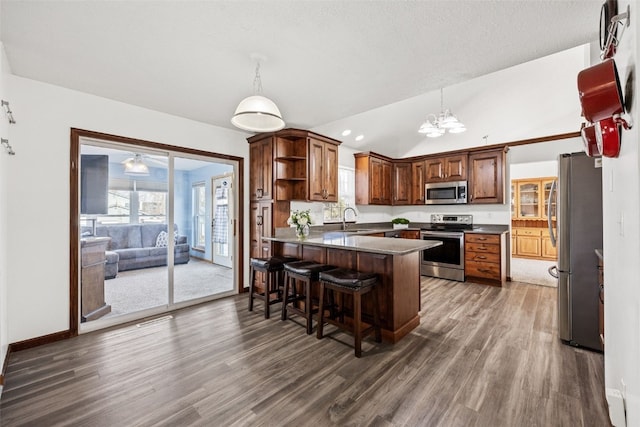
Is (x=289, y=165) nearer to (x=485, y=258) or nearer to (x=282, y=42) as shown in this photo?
(x=282, y=42)

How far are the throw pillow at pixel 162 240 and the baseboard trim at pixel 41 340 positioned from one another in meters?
1.31

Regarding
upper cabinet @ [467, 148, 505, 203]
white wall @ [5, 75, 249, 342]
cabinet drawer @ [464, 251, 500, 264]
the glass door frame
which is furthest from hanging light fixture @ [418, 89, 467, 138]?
white wall @ [5, 75, 249, 342]

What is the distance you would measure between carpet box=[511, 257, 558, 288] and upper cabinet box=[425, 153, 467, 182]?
7.03ft

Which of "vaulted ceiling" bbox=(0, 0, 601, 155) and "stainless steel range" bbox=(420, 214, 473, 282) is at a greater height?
"vaulted ceiling" bbox=(0, 0, 601, 155)

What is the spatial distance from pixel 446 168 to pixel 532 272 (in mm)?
2715

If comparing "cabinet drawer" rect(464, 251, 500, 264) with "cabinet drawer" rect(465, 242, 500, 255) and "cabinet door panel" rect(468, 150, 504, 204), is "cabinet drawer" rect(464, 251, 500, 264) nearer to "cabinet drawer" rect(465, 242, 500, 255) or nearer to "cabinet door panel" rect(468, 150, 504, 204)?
"cabinet drawer" rect(465, 242, 500, 255)

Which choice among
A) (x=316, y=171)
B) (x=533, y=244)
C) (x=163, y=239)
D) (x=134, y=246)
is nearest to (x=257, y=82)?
(x=316, y=171)

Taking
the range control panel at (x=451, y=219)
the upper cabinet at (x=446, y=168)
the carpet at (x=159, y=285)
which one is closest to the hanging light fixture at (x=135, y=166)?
the carpet at (x=159, y=285)

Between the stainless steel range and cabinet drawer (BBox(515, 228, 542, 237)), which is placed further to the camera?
cabinet drawer (BBox(515, 228, 542, 237))

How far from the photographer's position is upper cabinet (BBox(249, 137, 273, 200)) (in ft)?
13.1

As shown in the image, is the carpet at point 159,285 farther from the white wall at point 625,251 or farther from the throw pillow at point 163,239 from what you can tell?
the white wall at point 625,251

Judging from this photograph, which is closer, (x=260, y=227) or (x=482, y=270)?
(x=260, y=227)

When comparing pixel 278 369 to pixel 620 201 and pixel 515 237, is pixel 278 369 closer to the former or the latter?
pixel 620 201

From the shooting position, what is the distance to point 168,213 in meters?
3.55
